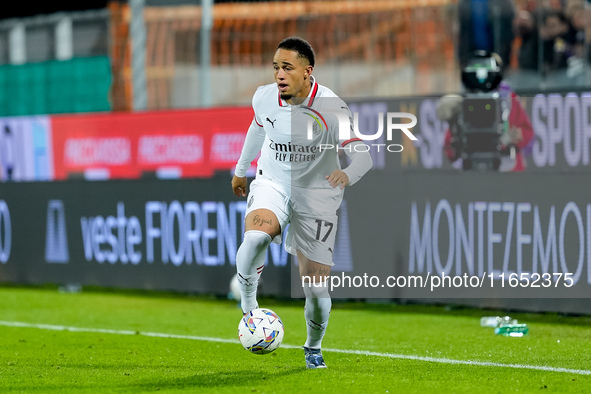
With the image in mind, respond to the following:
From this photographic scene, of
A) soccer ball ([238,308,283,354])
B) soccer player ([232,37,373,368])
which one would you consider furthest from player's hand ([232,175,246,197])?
soccer ball ([238,308,283,354])

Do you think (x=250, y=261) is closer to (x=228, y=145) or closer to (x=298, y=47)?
(x=298, y=47)

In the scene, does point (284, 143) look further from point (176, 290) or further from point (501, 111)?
point (176, 290)

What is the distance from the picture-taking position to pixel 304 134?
287 inches

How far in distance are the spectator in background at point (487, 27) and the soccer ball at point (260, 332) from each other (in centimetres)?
686

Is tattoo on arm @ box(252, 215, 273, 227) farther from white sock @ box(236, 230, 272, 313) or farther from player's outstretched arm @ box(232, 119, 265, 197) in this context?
player's outstretched arm @ box(232, 119, 265, 197)

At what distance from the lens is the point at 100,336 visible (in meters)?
9.84

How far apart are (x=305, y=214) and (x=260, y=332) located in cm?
79

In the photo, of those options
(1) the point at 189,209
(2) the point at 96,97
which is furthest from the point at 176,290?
(2) the point at 96,97

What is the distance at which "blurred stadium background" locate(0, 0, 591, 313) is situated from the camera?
36.0ft

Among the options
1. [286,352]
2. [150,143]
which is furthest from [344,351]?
[150,143]

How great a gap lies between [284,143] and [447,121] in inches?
194

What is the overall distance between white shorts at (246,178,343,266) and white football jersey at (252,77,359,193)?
0.06m

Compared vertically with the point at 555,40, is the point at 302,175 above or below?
below

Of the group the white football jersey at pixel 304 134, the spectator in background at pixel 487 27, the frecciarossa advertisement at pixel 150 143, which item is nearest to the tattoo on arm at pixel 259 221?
the white football jersey at pixel 304 134
